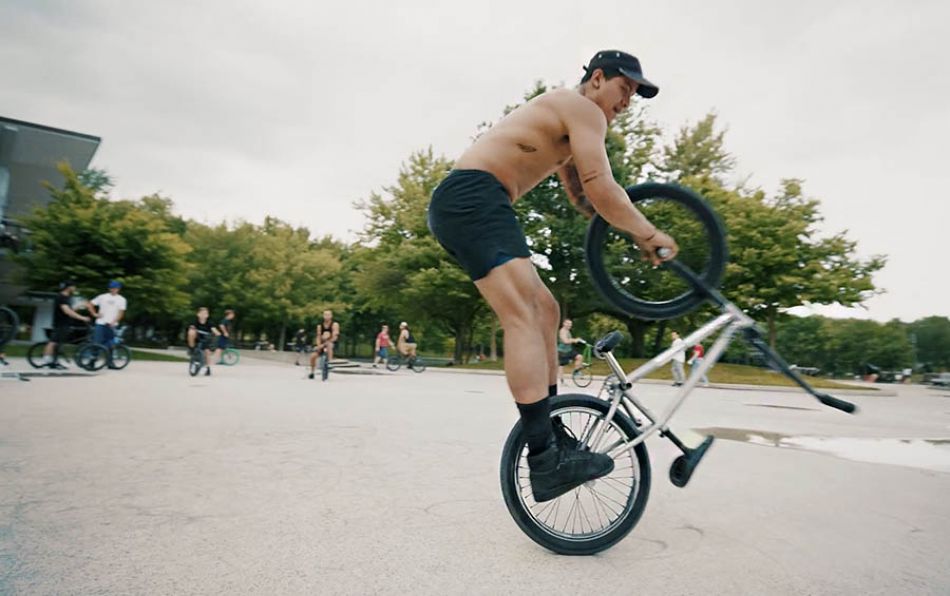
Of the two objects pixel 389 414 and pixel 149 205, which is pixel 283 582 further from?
pixel 149 205

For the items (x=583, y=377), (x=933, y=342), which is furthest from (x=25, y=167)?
(x=933, y=342)

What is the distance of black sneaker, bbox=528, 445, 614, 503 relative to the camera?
231 centimetres

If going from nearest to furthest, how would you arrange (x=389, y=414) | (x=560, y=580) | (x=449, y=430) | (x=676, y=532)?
(x=560, y=580) < (x=676, y=532) < (x=449, y=430) < (x=389, y=414)

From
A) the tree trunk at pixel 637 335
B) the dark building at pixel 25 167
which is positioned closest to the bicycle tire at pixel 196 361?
the dark building at pixel 25 167

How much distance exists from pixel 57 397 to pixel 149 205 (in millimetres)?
51930

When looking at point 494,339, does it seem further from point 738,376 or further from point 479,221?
point 479,221

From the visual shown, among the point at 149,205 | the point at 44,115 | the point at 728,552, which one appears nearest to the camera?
the point at 728,552

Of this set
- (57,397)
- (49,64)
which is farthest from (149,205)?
(57,397)

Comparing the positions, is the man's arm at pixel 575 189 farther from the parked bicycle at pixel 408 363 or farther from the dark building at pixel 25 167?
the dark building at pixel 25 167

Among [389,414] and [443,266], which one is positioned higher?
[443,266]

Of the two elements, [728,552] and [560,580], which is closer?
[560,580]

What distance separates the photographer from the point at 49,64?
11227 millimetres

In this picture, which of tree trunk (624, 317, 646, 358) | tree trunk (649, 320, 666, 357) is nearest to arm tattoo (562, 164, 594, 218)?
tree trunk (624, 317, 646, 358)

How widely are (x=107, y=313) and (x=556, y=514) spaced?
1261 centimetres
